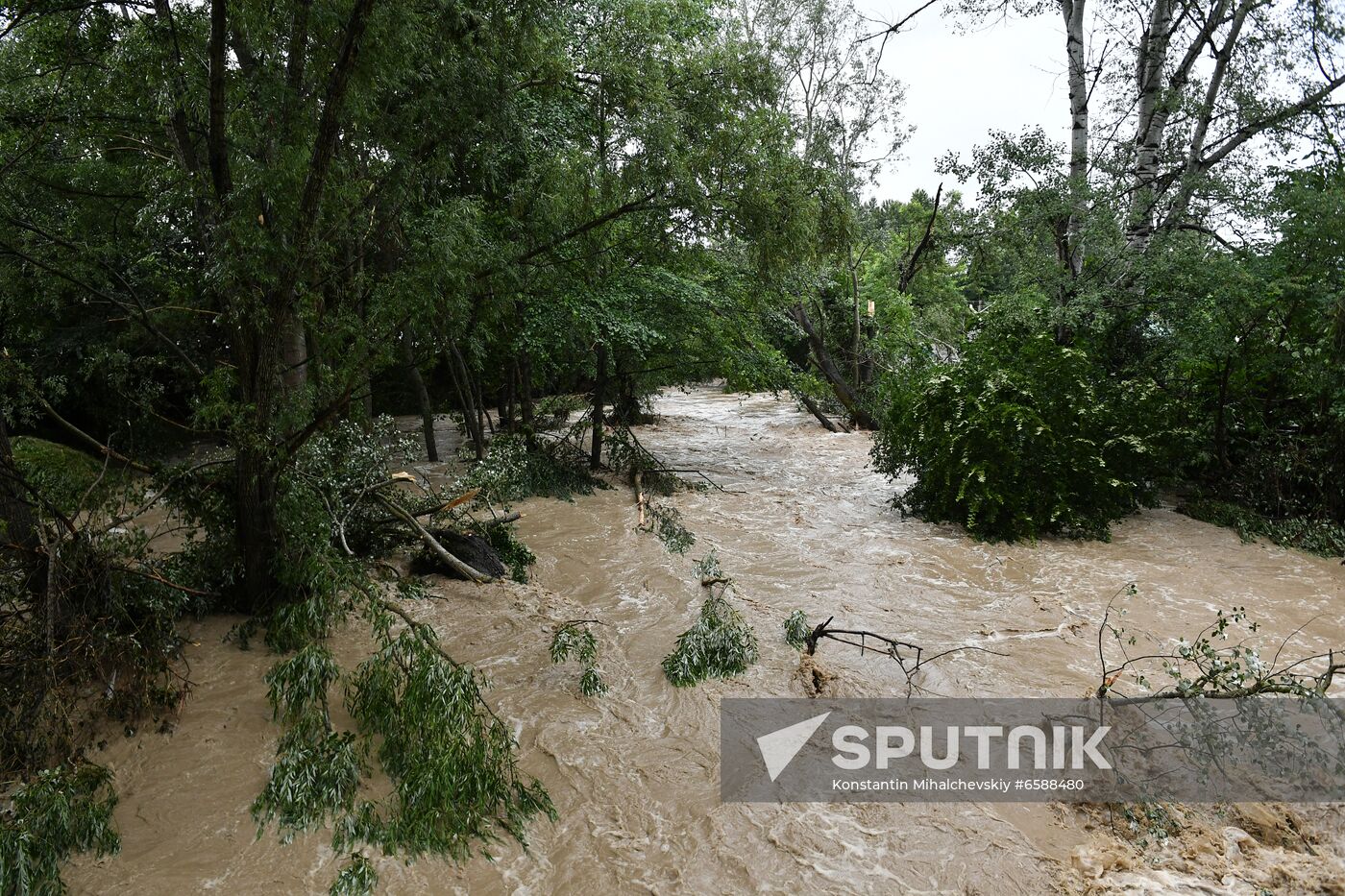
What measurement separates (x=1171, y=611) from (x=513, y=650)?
5.33 meters

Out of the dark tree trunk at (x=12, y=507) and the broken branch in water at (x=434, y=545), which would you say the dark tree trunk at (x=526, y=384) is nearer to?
the broken branch in water at (x=434, y=545)

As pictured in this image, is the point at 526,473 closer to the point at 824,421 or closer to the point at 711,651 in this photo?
the point at 711,651

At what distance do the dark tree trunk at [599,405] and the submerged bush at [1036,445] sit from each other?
444 cm

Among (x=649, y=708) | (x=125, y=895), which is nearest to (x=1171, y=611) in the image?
(x=649, y=708)

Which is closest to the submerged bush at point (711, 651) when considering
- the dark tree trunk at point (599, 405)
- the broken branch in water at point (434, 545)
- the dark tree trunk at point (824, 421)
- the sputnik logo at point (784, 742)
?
the sputnik logo at point (784, 742)

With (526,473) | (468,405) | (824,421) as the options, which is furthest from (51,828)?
(824,421)

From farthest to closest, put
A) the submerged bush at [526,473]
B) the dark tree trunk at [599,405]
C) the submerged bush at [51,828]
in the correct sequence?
the dark tree trunk at [599,405]
the submerged bush at [526,473]
the submerged bush at [51,828]

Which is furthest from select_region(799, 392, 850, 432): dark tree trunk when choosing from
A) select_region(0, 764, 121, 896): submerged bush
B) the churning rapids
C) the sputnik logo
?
select_region(0, 764, 121, 896): submerged bush

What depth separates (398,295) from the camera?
4.99 metres

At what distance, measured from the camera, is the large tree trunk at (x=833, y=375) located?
16375mm

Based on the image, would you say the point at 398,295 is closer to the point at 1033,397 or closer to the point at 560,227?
the point at 560,227

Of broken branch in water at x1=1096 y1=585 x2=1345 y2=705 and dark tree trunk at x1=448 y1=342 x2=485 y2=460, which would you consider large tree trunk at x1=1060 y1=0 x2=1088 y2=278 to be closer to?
broken branch in water at x1=1096 y1=585 x2=1345 y2=705

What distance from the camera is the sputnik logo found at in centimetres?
415

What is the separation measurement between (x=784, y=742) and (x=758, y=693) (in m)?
0.58
